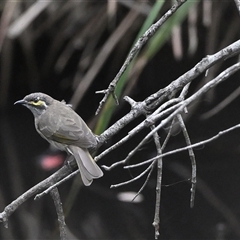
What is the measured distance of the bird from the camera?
9.25 ft

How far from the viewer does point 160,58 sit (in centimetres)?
665

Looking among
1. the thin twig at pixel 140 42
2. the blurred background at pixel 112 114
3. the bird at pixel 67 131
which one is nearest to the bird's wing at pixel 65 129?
the bird at pixel 67 131

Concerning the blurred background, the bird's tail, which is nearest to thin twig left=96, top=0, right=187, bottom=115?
the bird's tail

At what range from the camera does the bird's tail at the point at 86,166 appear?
2732 mm

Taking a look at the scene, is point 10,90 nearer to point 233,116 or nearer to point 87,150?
point 233,116

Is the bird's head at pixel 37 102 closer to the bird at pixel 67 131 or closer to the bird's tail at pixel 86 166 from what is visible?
the bird at pixel 67 131

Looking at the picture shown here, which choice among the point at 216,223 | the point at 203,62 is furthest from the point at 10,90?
the point at 203,62

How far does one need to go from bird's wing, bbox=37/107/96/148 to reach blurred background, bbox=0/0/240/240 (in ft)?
3.81

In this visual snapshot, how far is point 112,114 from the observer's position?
5.85 metres

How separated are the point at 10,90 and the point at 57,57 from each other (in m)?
0.63

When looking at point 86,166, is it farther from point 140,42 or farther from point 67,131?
point 140,42

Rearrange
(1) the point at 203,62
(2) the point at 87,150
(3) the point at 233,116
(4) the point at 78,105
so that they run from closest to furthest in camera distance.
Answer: (1) the point at 203,62
(2) the point at 87,150
(3) the point at 233,116
(4) the point at 78,105

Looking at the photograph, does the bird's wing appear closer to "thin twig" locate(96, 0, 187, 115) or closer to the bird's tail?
the bird's tail

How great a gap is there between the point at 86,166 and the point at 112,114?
3.08 m
